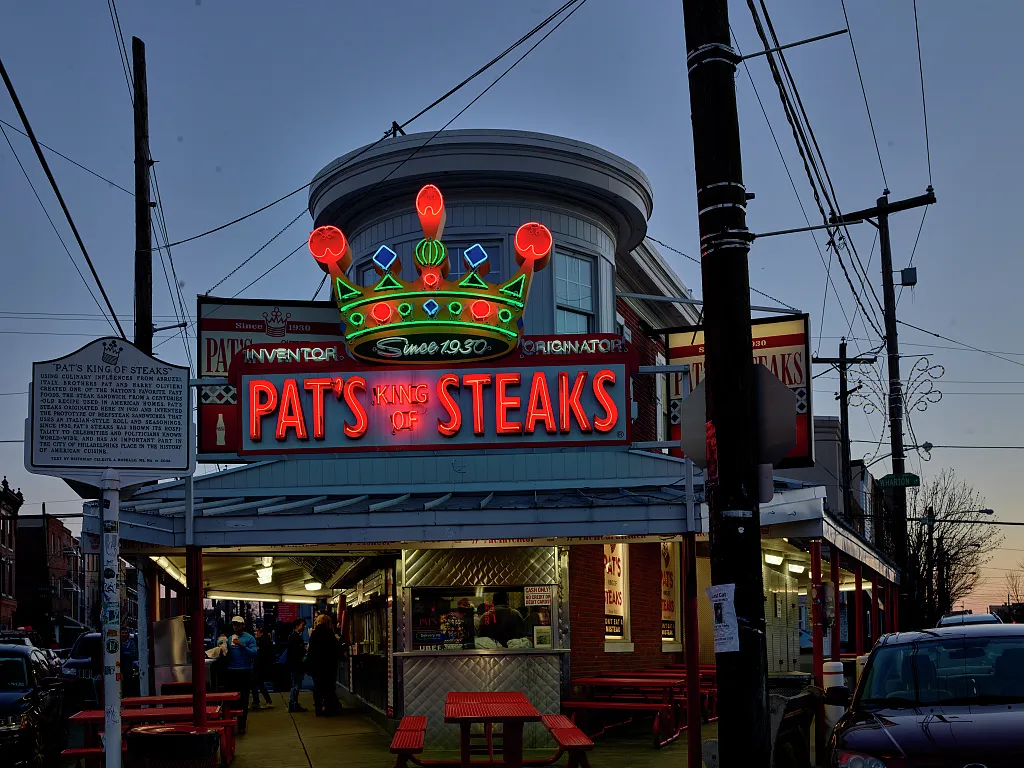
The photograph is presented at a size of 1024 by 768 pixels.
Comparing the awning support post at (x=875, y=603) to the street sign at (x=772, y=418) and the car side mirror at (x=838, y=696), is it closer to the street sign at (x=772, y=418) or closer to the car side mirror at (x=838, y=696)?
the car side mirror at (x=838, y=696)

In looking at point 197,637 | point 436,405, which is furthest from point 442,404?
point 197,637

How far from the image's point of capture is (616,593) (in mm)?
18984

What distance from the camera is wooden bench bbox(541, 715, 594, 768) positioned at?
11.3 metres

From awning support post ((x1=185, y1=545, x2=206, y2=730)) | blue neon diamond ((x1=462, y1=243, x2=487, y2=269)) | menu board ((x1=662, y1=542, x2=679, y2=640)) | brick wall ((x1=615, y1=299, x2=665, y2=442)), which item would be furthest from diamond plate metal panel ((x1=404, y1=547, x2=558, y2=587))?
menu board ((x1=662, y1=542, x2=679, y2=640))

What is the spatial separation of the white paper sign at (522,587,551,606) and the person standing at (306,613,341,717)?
594cm

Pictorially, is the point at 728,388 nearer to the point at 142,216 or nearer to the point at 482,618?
the point at 482,618

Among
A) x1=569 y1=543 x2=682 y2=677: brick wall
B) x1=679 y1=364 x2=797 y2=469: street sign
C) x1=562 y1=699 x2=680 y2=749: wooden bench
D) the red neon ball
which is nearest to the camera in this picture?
x1=679 y1=364 x2=797 y2=469: street sign

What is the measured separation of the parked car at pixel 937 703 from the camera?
7773mm

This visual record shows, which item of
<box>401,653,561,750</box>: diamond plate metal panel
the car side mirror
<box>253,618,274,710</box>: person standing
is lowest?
<box>253,618,274,710</box>: person standing

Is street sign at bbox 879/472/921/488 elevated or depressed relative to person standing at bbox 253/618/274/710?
elevated

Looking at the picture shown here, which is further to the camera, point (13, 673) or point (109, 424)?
point (13, 673)

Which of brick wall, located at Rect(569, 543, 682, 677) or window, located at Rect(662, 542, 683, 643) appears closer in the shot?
brick wall, located at Rect(569, 543, 682, 677)

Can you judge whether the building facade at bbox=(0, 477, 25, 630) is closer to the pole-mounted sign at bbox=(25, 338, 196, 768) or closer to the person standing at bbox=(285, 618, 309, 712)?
the person standing at bbox=(285, 618, 309, 712)

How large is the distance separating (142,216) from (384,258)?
16.0 ft
